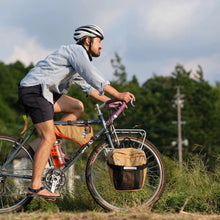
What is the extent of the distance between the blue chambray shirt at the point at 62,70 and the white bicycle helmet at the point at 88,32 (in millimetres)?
204

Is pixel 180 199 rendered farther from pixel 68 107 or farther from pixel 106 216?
pixel 68 107

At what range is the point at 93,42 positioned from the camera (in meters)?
4.34

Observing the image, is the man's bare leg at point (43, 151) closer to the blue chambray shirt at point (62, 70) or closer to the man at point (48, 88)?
the man at point (48, 88)

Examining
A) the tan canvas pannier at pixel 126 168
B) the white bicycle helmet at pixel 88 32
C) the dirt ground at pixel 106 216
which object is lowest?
the dirt ground at pixel 106 216

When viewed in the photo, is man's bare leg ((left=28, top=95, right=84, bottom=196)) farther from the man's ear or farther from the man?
the man's ear

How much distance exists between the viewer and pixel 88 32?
4.30 m

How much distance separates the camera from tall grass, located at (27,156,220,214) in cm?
458

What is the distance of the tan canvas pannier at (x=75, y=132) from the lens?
4.30 metres

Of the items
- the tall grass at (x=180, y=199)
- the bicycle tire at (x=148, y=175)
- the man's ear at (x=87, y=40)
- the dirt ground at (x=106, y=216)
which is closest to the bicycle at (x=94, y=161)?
the bicycle tire at (x=148, y=175)

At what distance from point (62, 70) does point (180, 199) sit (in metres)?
2.00

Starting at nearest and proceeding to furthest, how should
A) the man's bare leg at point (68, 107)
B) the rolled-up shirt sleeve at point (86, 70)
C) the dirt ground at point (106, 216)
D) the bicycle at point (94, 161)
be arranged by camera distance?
the dirt ground at point (106, 216), the rolled-up shirt sleeve at point (86, 70), the bicycle at point (94, 161), the man's bare leg at point (68, 107)

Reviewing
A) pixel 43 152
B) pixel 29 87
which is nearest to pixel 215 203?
pixel 43 152

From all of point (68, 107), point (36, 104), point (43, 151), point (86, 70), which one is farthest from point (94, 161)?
point (86, 70)

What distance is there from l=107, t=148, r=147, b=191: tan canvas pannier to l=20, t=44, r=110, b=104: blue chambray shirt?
676 millimetres
